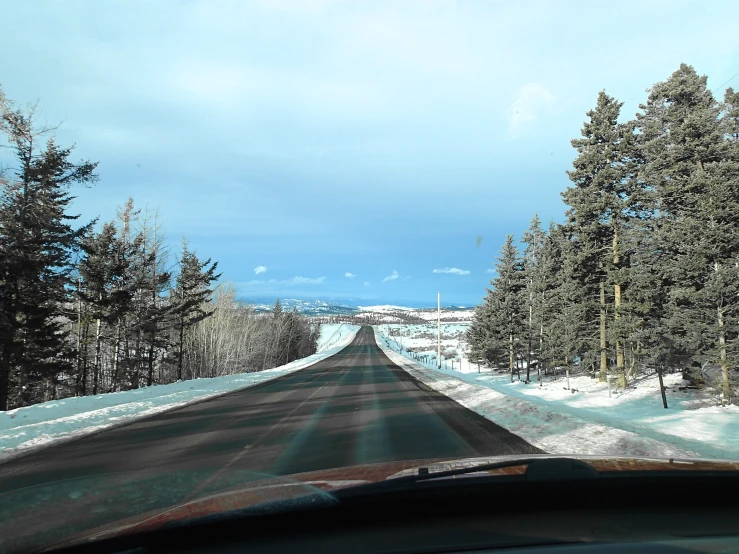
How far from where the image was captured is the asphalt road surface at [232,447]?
4.89 meters

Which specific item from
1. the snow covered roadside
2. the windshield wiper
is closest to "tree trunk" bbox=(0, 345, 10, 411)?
the snow covered roadside

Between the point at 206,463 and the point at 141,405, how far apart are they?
7.70m

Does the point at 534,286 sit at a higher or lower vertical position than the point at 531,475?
higher

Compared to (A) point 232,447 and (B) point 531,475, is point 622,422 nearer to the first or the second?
(A) point 232,447

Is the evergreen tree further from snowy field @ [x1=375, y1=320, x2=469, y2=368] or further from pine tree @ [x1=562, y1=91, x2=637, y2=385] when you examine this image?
snowy field @ [x1=375, y1=320, x2=469, y2=368]

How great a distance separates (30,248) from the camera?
58.1ft

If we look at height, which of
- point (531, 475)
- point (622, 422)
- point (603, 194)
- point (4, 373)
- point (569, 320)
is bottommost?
point (622, 422)

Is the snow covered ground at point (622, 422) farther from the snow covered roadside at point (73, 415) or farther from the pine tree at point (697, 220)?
the snow covered roadside at point (73, 415)

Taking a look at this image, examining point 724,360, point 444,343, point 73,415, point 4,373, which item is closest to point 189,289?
point 4,373

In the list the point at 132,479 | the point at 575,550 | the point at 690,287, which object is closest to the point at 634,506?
the point at 575,550

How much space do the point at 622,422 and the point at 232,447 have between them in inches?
309

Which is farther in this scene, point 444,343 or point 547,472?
point 444,343

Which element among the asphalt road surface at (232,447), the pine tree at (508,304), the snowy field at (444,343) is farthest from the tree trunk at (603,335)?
the snowy field at (444,343)

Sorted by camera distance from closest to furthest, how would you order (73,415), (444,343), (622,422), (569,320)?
(622,422)
(73,415)
(569,320)
(444,343)
